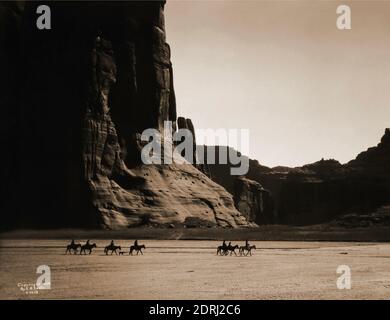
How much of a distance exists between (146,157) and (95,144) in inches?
319

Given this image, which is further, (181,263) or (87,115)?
(87,115)

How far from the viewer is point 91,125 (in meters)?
83.1

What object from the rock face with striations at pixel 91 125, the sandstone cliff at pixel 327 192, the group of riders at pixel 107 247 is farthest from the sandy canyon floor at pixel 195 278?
the sandstone cliff at pixel 327 192

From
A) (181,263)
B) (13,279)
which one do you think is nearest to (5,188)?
(181,263)

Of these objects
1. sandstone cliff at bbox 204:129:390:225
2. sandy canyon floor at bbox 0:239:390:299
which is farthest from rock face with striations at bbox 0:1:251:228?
sandstone cliff at bbox 204:129:390:225

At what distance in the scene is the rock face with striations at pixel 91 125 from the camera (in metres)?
79.9

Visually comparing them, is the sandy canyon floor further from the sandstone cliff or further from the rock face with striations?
the sandstone cliff

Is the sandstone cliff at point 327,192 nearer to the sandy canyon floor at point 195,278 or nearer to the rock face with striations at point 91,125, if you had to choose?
the rock face with striations at point 91,125

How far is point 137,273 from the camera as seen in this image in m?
26.2

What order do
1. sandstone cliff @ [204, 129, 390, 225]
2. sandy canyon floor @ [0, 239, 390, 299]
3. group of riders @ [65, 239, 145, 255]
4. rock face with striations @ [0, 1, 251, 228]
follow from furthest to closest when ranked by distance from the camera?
sandstone cliff @ [204, 129, 390, 225], rock face with striations @ [0, 1, 251, 228], group of riders @ [65, 239, 145, 255], sandy canyon floor @ [0, 239, 390, 299]

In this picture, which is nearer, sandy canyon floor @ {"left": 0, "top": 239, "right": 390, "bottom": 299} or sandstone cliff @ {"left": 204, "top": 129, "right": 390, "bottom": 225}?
sandy canyon floor @ {"left": 0, "top": 239, "right": 390, "bottom": 299}

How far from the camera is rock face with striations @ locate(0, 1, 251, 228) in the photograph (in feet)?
262

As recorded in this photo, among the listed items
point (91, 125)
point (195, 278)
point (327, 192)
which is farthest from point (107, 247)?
point (327, 192)
